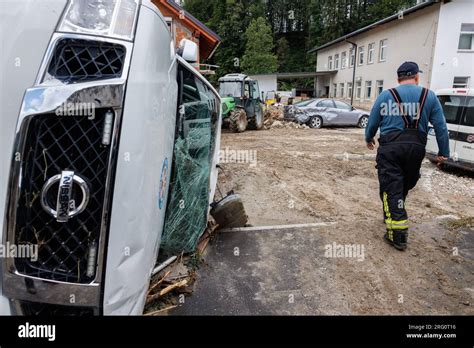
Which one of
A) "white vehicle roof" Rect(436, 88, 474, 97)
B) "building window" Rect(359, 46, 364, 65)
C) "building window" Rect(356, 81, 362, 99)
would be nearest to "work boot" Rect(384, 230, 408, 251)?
"white vehicle roof" Rect(436, 88, 474, 97)

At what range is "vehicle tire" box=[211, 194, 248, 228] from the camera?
12.3 feet

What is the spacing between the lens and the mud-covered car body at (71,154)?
1.37 metres

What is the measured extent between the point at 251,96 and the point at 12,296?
1418cm

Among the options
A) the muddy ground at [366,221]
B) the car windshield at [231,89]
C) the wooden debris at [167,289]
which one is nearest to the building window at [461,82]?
the muddy ground at [366,221]

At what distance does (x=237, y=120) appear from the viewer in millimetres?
13898

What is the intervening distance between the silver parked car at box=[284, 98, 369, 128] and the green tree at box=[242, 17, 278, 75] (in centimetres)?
2625

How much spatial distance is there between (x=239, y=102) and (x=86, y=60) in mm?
13540

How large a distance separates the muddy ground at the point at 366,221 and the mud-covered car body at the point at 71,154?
1806mm

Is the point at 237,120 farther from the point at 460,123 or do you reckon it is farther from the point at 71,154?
the point at 71,154

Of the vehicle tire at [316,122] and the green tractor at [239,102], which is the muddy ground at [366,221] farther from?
the vehicle tire at [316,122]

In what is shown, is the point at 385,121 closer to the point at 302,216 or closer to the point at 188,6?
the point at 302,216

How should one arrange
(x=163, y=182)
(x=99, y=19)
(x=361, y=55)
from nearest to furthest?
1. (x=99, y=19)
2. (x=163, y=182)
3. (x=361, y=55)

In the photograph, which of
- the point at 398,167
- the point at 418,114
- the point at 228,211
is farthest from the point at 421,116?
the point at 228,211

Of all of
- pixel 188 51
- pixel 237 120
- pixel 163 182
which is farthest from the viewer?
pixel 237 120
